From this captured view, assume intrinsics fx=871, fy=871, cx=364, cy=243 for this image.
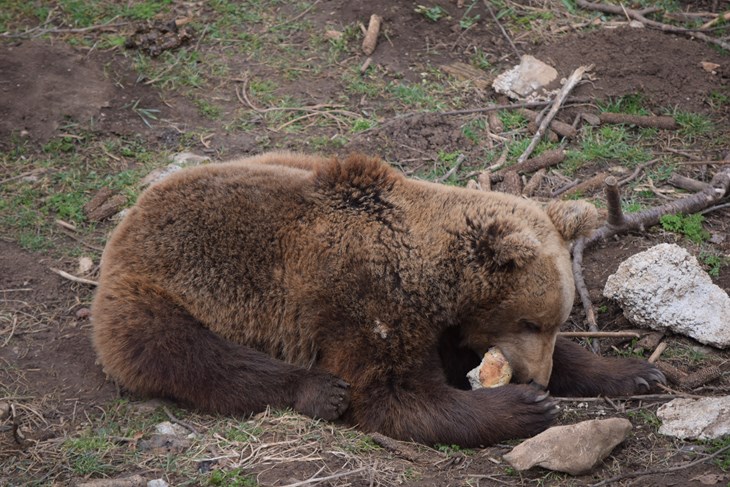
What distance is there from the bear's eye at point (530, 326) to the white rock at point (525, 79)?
160 inches

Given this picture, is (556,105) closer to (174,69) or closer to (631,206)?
(631,206)

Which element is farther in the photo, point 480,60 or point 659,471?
point 480,60

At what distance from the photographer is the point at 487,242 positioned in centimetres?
531

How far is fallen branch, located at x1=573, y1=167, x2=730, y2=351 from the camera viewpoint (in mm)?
6578

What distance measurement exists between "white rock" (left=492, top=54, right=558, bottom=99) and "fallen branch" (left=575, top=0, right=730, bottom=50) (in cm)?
140

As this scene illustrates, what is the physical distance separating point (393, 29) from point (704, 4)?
11.9 ft

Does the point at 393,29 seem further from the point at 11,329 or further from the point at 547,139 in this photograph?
the point at 11,329

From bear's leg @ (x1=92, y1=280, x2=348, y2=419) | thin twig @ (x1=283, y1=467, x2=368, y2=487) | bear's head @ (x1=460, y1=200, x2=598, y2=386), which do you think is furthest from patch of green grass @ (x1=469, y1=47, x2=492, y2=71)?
thin twig @ (x1=283, y1=467, x2=368, y2=487)

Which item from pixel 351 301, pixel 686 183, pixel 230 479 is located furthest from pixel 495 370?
pixel 686 183

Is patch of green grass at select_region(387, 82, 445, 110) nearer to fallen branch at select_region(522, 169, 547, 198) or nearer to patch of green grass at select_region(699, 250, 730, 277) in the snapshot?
fallen branch at select_region(522, 169, 547, 198)

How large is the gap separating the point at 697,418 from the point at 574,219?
1374mm

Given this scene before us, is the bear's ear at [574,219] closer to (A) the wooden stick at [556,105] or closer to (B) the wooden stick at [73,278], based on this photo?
(A) the wooden stick at [556,105]

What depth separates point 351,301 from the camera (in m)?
5.38

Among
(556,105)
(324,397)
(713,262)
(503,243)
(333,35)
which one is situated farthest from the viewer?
(333,35)
